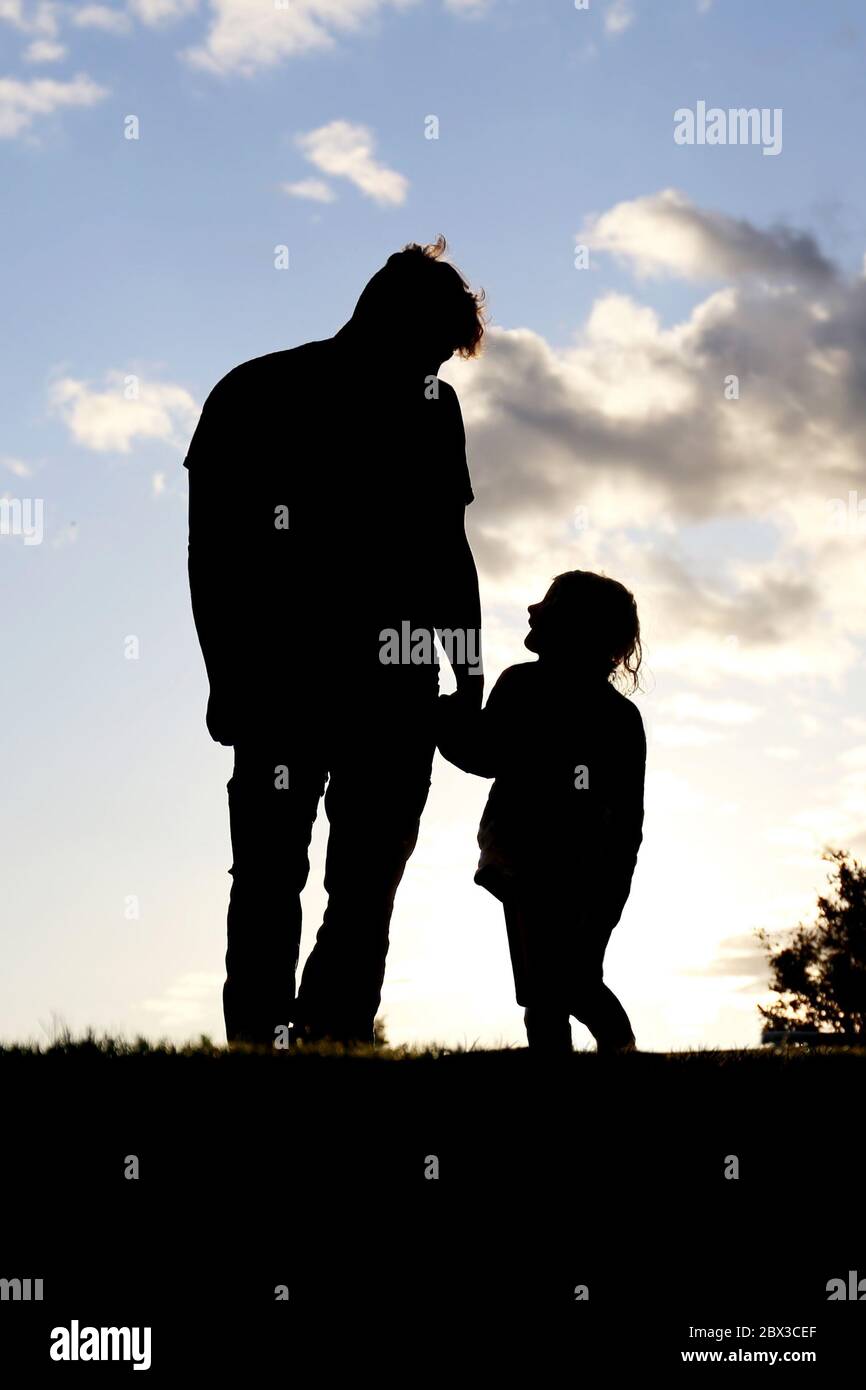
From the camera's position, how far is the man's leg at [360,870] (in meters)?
6.67

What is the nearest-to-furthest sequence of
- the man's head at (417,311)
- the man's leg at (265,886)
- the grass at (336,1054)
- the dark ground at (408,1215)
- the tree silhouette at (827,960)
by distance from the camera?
the dark ground at (408,1215), the grass at (336,1054), the man's leg at (265,886), the man's head at (417,311), the tree silhouette at (827,960)

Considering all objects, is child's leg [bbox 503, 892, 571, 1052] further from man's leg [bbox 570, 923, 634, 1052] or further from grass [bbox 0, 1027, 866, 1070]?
grass [bbox 0, 1027, 866, 1070]

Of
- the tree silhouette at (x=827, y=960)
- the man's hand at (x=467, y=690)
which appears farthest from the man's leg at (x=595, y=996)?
the tree silhouette at (x=827, y=960)

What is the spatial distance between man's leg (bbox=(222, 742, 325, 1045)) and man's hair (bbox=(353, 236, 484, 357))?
205 cm

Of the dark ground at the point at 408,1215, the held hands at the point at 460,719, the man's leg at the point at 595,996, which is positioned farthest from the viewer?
the man's leg at the point at 595,996

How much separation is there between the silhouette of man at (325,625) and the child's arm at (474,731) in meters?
0.34

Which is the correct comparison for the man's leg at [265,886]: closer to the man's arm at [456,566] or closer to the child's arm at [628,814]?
the man's arm at [456,566]

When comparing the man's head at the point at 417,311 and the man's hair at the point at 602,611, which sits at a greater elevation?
the man's head at the point at 417,311

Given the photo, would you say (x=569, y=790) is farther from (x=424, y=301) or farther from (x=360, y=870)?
(x=424, y=301)

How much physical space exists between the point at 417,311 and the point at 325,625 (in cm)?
151
